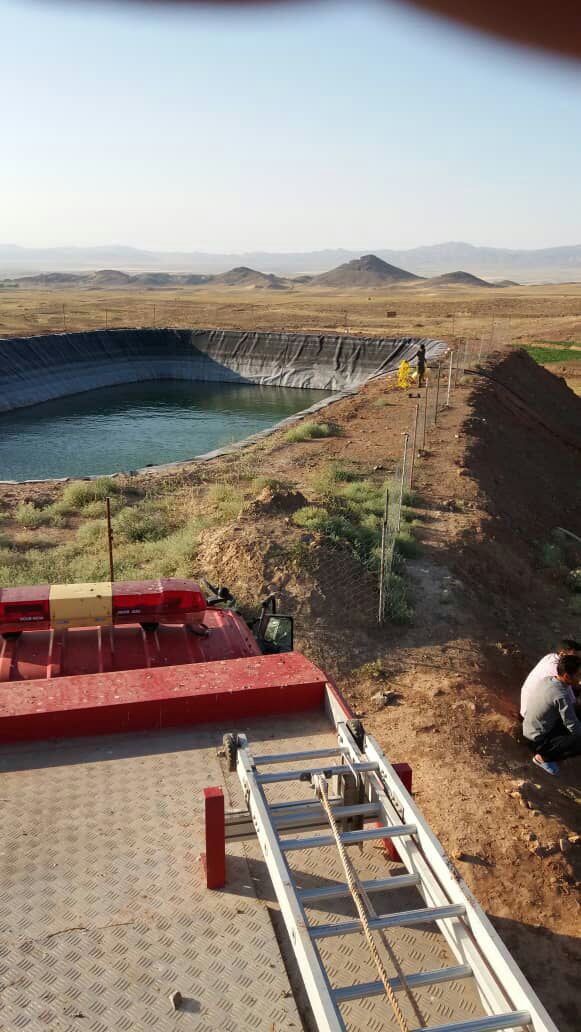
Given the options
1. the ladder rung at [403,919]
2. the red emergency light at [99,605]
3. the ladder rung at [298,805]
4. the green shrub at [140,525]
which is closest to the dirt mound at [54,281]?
the green shrub at [140,525]

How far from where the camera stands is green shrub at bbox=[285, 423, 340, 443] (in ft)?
72.6

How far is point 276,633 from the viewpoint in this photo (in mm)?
7633

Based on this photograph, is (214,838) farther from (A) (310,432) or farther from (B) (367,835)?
(A) (310,432)

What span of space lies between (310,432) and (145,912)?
19.5 m

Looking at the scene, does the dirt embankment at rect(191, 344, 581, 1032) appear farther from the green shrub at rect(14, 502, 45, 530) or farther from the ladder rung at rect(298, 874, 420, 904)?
the green shrub at rect(14, 502, 45, 530)

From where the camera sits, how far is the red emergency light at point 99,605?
6.07 m

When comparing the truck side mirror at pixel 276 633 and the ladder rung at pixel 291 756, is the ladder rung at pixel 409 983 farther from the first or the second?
the truck side mirror at pixel 276 633

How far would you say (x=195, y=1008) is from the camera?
9.93 ft

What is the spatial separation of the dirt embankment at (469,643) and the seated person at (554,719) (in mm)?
218

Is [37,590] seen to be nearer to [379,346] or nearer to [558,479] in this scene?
[558,479]

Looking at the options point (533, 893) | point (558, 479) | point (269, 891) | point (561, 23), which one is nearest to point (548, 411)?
point (558, 479)

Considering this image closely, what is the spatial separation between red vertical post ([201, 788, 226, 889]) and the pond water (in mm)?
22171

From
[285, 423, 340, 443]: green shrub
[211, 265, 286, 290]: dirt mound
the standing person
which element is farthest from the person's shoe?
[211, 265, 286, 290]: dirt mound

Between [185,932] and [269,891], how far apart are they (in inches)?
20.4
